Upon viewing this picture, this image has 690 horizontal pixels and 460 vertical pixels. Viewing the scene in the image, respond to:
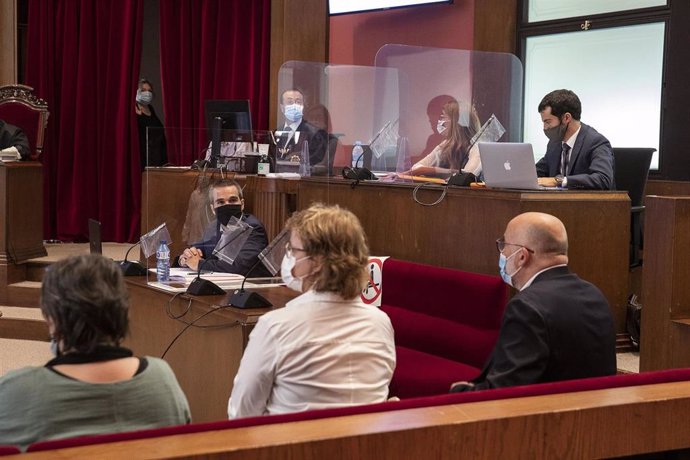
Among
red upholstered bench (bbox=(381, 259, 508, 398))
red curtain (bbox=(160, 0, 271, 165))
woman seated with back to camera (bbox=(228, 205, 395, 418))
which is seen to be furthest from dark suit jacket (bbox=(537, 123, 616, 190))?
red curtain (bbox=(160, 0, 271, 165))

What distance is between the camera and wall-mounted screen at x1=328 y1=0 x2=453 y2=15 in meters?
7.80

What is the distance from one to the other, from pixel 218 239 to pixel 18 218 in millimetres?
2775

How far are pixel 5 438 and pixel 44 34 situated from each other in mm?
8163

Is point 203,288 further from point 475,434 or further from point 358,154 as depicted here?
point 358,154

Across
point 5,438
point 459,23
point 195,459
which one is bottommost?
point 5,438

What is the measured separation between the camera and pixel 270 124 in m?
8.80

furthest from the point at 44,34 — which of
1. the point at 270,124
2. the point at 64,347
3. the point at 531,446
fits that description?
the point at 531,446

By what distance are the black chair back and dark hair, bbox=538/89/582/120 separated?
1.55ft

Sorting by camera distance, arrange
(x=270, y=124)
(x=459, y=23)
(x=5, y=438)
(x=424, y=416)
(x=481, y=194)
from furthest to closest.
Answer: (x=270, y=124) < (x=459, y=23) < (x=481, y=194) < (x=5, y=438) < (x=424, y=416)

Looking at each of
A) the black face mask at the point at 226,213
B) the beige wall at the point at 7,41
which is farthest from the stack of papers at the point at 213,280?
the beige wall at the point at 7,41

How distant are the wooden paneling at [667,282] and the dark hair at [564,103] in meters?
1.54

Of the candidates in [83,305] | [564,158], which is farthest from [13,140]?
[83,305]

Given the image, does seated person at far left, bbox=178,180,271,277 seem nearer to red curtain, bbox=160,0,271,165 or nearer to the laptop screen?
the laptop screen

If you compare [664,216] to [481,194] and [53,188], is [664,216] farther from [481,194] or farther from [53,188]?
[53,188]
